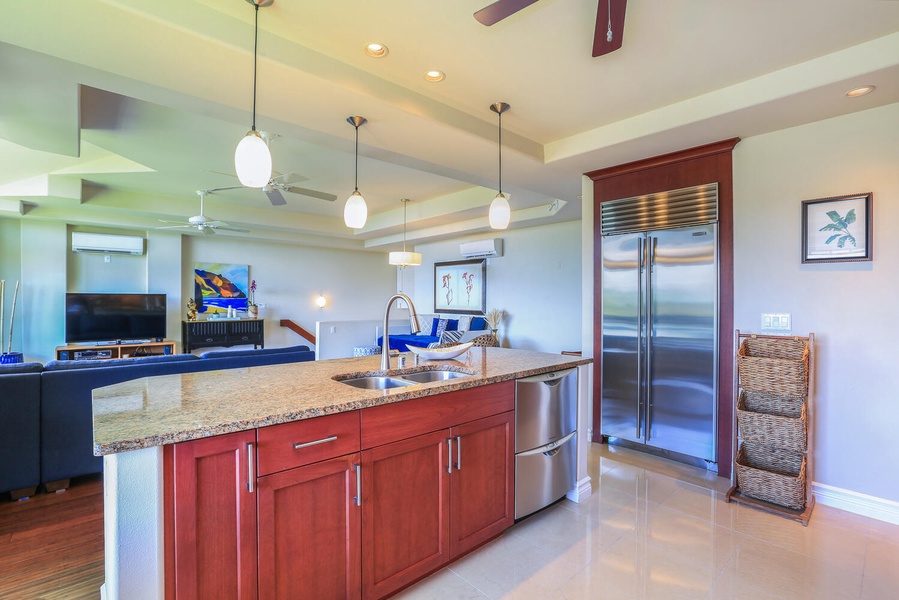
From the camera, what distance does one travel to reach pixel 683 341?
123 inches

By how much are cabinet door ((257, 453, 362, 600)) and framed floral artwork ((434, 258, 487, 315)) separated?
5.76 metres

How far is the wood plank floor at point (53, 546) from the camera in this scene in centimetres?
181

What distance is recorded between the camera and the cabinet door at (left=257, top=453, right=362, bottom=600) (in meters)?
1.34

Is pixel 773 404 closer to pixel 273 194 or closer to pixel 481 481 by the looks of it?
pixel 481 481

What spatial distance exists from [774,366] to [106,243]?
827 cm

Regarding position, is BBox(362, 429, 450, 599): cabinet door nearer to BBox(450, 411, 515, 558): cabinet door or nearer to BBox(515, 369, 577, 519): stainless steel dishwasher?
BBox(450, 411, 515, 558): cabinet door

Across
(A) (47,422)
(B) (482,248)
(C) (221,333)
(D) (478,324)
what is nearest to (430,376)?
(A) (47,422)

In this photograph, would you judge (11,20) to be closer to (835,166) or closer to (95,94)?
(95,94)

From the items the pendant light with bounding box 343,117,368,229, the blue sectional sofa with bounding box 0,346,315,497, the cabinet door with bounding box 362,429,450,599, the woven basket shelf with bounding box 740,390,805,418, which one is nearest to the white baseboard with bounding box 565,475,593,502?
the cabinet door with bounding box 362,429,450,599

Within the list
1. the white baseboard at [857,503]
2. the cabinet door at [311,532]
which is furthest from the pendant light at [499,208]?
the white baseboard at [857,503]

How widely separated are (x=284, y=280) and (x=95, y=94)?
5.30m

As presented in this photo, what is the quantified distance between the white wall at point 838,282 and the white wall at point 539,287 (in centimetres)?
295

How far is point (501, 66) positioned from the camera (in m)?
2.28

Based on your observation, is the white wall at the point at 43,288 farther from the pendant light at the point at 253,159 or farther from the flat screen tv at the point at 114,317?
the pendant light at the point at 253,159
